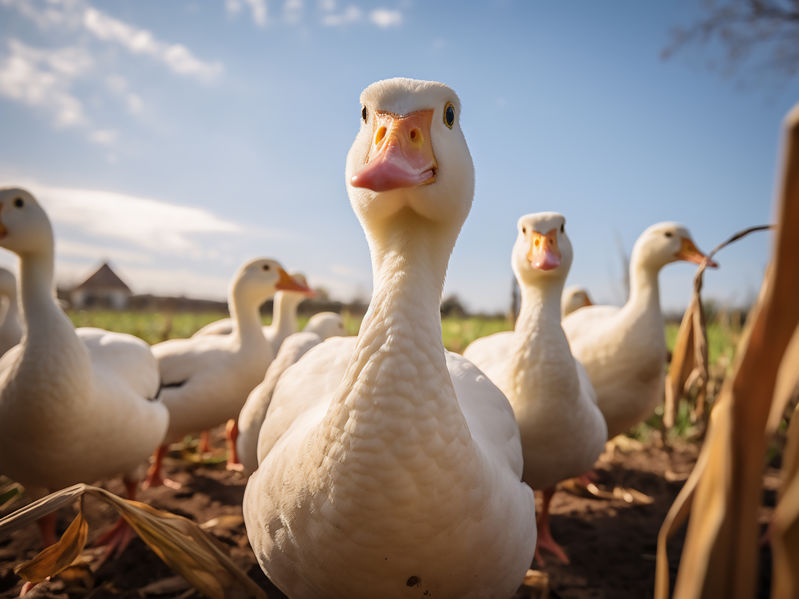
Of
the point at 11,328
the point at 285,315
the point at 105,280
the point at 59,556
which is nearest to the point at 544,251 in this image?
the point at 59,556

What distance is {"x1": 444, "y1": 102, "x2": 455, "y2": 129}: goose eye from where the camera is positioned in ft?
4.82

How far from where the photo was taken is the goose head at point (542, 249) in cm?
271

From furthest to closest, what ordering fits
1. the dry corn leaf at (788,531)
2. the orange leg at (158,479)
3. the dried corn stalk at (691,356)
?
the orange leg at (158,479) → the dried corn stalk at (691,356) → the dry corn leaf at (788,531)

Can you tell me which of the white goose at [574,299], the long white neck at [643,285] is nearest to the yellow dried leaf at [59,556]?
the long white neck at [643,285]

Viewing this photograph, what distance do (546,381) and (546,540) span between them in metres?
1.00

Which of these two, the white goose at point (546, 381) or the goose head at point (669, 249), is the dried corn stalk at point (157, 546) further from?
the goose head at point (669, 249)

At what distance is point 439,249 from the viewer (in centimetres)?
142

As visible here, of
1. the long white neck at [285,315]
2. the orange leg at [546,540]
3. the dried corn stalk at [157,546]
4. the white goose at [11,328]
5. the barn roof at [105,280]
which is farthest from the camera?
the barn roof at [105,280]

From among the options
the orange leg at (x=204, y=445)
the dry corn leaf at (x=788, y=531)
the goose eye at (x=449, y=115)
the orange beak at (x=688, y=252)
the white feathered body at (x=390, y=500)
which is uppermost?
the goose eye at (x=449, y=115)

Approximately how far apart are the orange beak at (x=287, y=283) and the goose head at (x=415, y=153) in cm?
397

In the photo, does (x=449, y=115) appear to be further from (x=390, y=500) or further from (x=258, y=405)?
(x=258, y=405)

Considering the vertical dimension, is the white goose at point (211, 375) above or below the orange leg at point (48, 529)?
above

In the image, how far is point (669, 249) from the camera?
406 cm

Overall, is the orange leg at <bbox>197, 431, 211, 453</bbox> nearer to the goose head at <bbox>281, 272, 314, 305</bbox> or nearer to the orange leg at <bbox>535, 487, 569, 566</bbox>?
the goose head at <bbox>281, 272, 314, 305</bbox>
